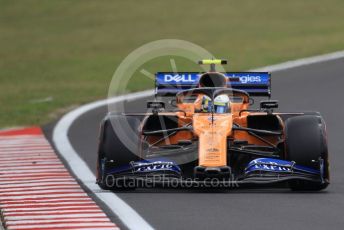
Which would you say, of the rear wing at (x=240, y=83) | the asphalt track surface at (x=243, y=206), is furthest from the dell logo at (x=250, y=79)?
the asphalt track surface at (x=243, y=206)

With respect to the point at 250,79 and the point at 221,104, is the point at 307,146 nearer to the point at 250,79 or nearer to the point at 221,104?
the point at 221,104

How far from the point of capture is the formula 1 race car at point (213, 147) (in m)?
12.8

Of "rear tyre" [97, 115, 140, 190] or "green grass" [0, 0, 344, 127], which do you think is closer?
"rear tyre" [97, 115, 140, 190]

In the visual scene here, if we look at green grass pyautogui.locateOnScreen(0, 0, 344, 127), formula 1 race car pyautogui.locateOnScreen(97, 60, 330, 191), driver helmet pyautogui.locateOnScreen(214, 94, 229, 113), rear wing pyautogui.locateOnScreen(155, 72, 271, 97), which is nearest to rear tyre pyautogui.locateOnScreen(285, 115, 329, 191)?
formula 1 race car pyautogui.locateOnScreen(97, 60, 330, 191)

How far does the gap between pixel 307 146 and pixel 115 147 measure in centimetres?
234

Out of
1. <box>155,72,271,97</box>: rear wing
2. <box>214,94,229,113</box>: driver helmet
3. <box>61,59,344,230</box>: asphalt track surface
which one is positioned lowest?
<box>61,59,344,230</box>: asphalt track surface

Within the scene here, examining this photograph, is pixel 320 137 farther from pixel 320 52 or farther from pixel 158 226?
pixel 320 52

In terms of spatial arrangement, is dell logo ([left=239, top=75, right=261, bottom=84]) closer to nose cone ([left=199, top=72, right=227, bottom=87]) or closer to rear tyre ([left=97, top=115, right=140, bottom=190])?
nose cone ([left=199, top=72, right=227, bottom=87])

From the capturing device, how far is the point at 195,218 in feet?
34.0

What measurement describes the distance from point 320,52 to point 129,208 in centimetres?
2242

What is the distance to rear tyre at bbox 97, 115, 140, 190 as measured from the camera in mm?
13164

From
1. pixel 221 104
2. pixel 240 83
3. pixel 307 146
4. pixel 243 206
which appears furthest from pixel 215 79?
pixel 243 206

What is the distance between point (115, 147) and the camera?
43.5ft

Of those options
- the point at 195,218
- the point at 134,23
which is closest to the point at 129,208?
the point at 195,218
